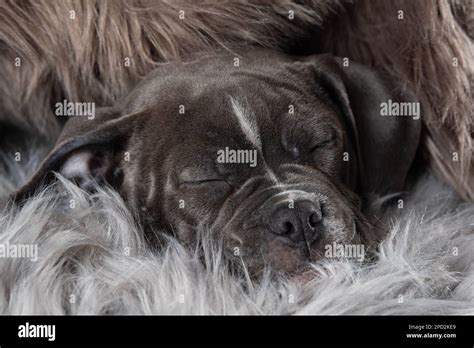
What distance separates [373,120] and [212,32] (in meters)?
0.32

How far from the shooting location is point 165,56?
1.44 m

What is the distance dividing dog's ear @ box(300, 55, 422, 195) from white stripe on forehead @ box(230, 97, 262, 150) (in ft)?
0.71

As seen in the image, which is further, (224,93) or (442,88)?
(442,88)

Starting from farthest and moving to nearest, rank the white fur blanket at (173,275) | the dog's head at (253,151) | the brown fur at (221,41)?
the brown fur at (221,41) < the dog's head at (253,151) < the white fur blanket at (173,275)

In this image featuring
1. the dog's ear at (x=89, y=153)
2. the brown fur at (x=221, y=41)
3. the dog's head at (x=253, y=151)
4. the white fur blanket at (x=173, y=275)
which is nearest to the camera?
the white fur blanket at (x=173, y=275)

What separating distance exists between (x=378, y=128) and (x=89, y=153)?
1.65ft

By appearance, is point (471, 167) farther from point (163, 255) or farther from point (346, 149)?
point (163, 255)

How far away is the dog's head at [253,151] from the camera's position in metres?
1.17

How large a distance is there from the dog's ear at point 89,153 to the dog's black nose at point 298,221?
12.5 inches

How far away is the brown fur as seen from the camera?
1402 mm
